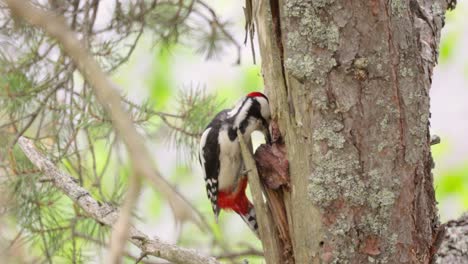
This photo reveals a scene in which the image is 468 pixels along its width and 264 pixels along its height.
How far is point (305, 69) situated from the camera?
1.84m

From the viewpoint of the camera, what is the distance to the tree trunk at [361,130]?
5.94 feet

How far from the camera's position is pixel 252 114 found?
8.55ft

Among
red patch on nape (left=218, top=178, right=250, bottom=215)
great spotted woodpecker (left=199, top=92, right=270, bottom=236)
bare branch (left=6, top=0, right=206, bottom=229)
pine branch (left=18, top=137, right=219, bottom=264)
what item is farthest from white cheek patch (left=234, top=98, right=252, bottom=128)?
bare branch (left=6, top=0, right=206, bottom=229)

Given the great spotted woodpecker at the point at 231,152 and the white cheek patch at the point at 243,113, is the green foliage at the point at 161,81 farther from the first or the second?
the white cheek patch at the point at 243,113

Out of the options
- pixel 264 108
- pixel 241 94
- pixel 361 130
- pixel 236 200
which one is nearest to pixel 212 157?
pixel 236 200

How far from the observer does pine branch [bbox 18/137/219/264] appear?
6.44 ft

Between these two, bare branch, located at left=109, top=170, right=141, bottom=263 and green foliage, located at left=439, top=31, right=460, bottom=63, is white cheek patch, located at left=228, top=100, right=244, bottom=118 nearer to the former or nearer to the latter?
bare branch, located at left=109, top=170, right=141, bottom=263

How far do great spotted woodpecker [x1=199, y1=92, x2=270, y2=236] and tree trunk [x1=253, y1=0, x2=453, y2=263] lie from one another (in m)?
0.66

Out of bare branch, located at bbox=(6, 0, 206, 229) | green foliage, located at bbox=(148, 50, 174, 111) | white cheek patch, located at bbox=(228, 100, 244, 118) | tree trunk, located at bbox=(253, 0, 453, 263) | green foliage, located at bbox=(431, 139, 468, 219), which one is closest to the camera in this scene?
bare branch, located at bbox=(6, 0, 206, 229)

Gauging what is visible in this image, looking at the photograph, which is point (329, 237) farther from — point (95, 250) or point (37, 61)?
point (37, 61)

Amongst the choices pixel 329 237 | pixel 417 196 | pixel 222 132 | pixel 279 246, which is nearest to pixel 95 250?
pixel 222 132

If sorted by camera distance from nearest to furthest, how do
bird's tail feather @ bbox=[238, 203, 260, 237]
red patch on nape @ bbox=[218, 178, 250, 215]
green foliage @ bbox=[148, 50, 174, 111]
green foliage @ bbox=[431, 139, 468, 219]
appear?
1. bird's tail feather @ bbox=[238, 203, 260, 237]
2. red patch on nape @ bbox=[218, 178, 250, 215]
3. green foliage @ bbox=[431, 139, 468, 219]
4. green foliage @ bbox=[148, 50, 174, 111]

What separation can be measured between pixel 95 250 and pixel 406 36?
59.2 inches

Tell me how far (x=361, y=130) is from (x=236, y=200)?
1.33 meters
